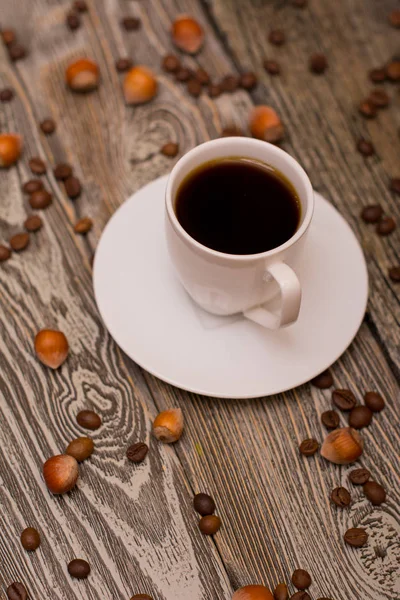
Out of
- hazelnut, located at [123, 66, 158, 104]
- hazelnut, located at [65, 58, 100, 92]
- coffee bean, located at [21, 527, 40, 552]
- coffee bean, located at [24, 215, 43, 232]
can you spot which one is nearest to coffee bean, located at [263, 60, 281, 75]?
hazelnut, located at [123, 66, 158, 104]

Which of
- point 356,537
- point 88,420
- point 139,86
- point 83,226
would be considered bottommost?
point 356,537

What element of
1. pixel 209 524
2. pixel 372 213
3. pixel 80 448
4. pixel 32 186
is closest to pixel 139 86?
pixel 32 186

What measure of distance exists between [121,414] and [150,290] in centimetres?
22

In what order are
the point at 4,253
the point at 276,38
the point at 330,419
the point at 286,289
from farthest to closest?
the point at 276,38 → the point at 4,253 → the point at 330,419 → the point at 286,289

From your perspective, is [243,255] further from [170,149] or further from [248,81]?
[248,81]

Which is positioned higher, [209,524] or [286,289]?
[286,289]

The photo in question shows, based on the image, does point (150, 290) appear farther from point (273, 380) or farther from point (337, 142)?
point (337, 142)

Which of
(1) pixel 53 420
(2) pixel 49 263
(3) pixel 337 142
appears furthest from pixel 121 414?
(3) pixel 337 142

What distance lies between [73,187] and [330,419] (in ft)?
2.21

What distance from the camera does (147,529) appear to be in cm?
103

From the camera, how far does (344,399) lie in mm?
1119

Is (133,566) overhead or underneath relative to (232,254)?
underneath

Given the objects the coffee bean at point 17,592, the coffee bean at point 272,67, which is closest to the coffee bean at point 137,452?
the coffee bean at point 17,592

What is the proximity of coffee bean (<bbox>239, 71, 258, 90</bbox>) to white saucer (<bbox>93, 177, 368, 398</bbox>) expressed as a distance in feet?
1.32
